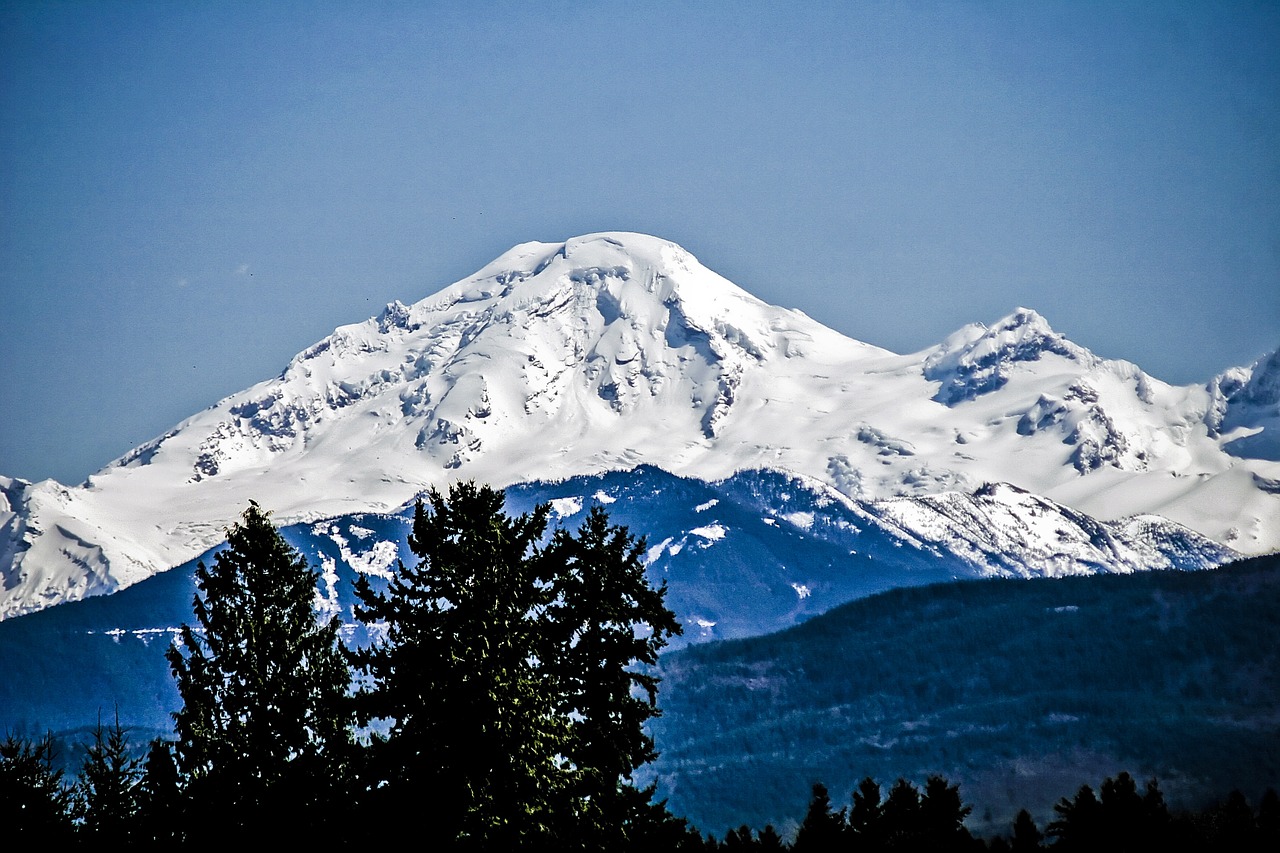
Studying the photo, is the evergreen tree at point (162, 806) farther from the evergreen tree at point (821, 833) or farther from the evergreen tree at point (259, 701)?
the evergreen tree at point (821, 833)

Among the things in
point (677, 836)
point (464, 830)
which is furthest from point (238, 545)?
point (677, 836)

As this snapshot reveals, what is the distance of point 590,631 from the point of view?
57781 millimetres

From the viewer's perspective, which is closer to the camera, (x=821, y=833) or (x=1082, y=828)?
(x=821, y=833)

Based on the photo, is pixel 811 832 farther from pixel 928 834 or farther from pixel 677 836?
pixel 677 836

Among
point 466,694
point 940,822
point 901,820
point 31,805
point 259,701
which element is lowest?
point 940,822

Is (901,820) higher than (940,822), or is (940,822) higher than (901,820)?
(901,820)

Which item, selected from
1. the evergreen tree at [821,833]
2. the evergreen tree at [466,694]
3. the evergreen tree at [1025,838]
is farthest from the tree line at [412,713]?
the evergreen tree at [1025,838]

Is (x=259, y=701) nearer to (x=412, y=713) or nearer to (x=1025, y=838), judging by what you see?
(x=412, y=713)

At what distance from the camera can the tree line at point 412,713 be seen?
46906mm

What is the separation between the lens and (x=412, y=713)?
4822cm

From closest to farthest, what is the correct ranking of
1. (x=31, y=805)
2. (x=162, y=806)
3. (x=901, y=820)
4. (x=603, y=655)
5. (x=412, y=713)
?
(x=412, y=713)
(x=162, y=806)
(x=31, y=805)
(x=603, y=655)
(x=901, y=820)

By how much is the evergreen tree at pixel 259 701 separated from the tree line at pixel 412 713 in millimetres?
59

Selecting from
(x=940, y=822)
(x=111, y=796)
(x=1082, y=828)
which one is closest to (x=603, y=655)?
(x=111, y=796)

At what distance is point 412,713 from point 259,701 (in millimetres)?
6098
